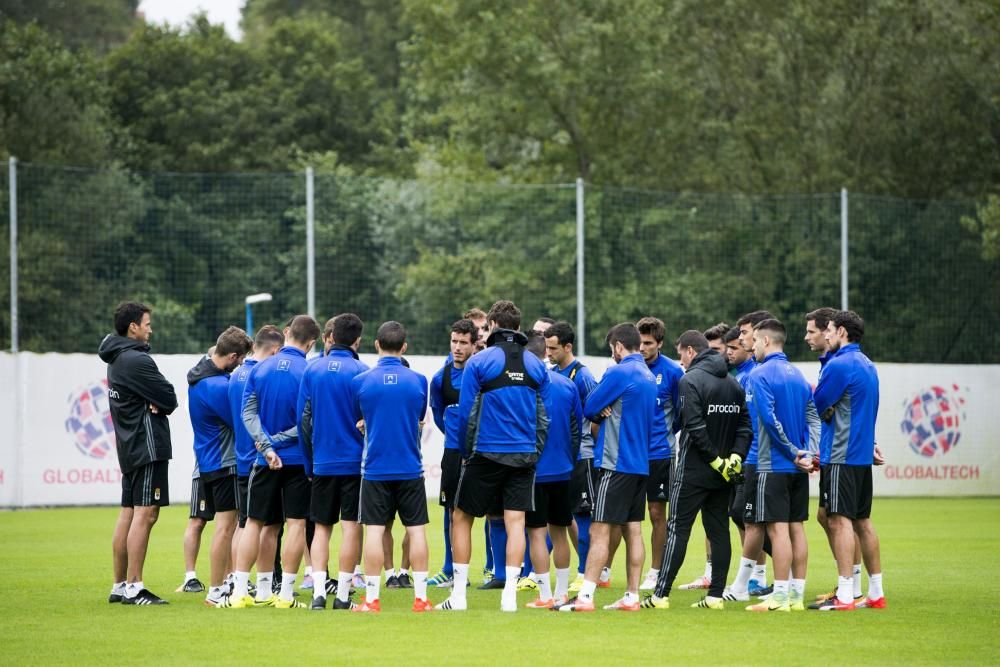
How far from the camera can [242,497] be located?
11.6m

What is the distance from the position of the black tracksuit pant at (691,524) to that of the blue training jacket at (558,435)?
867 millimetres

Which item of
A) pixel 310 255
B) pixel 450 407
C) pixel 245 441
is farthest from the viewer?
pixel 310 255

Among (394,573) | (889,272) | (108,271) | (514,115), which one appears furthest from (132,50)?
(394,573)

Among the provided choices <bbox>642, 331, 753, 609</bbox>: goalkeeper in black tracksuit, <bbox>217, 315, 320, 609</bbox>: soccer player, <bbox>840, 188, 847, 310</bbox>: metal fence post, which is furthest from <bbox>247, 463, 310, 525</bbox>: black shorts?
<bbox>840, 188, 847, 310</bbox>: metal fence post

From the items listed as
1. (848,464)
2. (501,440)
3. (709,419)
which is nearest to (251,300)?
(709,419)

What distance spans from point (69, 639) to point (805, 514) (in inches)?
214

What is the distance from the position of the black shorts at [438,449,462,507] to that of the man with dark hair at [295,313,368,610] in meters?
1.51

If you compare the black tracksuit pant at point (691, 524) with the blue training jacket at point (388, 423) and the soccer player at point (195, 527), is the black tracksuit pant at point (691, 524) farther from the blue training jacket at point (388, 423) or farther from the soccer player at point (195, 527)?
the soccer player at point (195, 527)

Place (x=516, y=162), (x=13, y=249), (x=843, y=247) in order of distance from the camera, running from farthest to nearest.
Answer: (x=516, y=162) < (x=843, y=247) < (x=13, y=249)

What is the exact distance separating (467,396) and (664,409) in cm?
268

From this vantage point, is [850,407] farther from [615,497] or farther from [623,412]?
[615,497]

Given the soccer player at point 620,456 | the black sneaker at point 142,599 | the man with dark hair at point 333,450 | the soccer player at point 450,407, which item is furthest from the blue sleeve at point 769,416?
the black sneaker at point 142,599

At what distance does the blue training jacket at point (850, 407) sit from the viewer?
11.4 metres

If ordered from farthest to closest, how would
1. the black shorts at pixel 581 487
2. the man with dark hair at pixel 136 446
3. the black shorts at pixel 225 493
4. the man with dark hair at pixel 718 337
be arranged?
the man with dark hair at pixel 718 337, the black shorts at pixel 581 487, the black shorts at pixel 225 493, the man with dark hair at pixel 136 446
